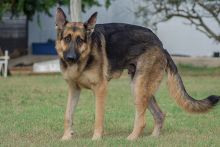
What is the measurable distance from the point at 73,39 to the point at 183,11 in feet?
66.8

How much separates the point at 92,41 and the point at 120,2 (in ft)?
79.2

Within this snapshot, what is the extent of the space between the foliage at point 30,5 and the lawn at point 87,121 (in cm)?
876

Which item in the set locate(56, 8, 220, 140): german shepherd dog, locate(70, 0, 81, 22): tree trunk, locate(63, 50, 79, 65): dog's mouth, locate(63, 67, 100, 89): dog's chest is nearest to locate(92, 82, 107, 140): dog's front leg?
locate(56, 8, 220, 140): german shepherd dog

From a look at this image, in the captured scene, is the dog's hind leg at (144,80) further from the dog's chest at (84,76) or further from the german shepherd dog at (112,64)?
the dog's chest at (84,76)

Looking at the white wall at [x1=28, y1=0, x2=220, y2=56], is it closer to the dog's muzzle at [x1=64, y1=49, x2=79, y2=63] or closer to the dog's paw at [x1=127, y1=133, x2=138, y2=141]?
the dog's paw at [x1=127, y1=133, x2=138, y2=141]

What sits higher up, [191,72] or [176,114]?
[176,114]

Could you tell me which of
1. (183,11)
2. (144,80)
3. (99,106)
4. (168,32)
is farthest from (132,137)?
(168,32)

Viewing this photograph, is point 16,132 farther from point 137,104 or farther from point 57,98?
point 57,98

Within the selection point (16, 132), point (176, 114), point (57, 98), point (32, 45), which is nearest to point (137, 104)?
point (16, 132)

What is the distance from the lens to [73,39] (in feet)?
31.7

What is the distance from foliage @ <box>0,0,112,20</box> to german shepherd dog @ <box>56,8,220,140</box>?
17.9m

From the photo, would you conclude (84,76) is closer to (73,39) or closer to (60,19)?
(73,39)

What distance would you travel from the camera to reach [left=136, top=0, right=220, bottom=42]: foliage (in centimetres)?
2878

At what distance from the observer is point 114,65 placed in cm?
1027
